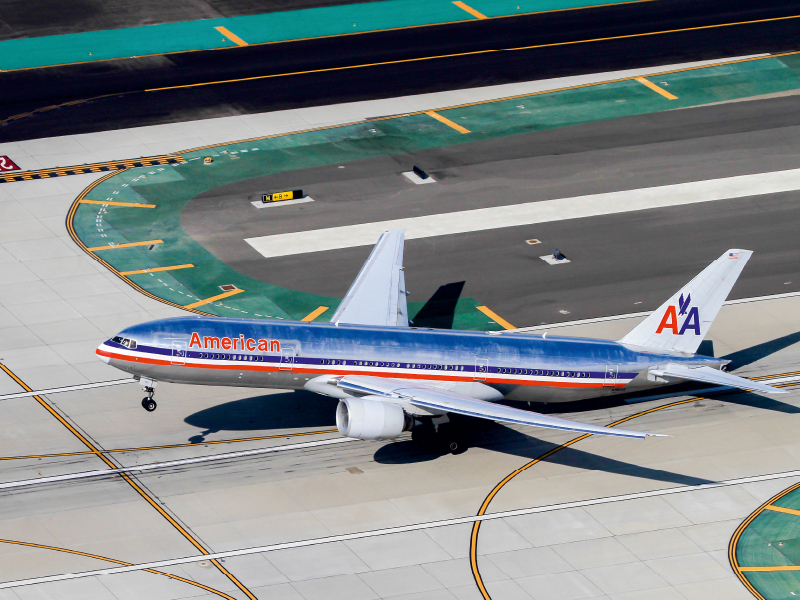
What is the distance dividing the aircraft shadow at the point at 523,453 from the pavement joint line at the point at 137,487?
11118mm

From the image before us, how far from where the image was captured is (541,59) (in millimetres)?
111250

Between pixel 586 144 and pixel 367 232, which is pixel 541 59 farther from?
pixel 367 232

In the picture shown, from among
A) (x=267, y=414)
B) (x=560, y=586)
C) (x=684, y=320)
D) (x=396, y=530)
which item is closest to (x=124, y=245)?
(x=267, y=414)

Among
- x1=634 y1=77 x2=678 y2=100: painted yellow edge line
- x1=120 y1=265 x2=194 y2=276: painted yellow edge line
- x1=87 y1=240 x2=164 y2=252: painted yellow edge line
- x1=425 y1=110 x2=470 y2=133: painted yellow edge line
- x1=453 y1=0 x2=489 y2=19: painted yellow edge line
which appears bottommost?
x1=120 y1=265 x2=194 y2=276: painted yellow edge line

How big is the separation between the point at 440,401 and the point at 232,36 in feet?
212

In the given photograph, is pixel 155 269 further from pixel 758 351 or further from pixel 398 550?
pixel 758 351

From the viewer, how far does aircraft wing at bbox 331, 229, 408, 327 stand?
67.6 metres

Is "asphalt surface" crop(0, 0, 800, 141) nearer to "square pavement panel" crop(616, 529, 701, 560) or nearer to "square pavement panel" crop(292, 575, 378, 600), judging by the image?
"square pavement panel" crop(292, 575, 378, 600)

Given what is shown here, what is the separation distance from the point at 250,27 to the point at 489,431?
63.3 metres

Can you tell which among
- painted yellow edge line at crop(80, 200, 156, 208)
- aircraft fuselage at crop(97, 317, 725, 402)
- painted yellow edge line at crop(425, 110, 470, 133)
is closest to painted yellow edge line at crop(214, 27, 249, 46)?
painted yellow edge line at crop(425, 110, 470, 133)

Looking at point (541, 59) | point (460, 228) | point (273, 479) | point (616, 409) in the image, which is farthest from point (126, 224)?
point (541, 59)

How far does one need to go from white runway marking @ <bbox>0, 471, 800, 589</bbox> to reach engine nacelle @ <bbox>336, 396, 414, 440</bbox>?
4.51 m

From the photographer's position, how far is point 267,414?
66375 mm

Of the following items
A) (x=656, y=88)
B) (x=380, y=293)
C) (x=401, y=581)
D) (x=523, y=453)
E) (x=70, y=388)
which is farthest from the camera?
(x=656, y=88)
